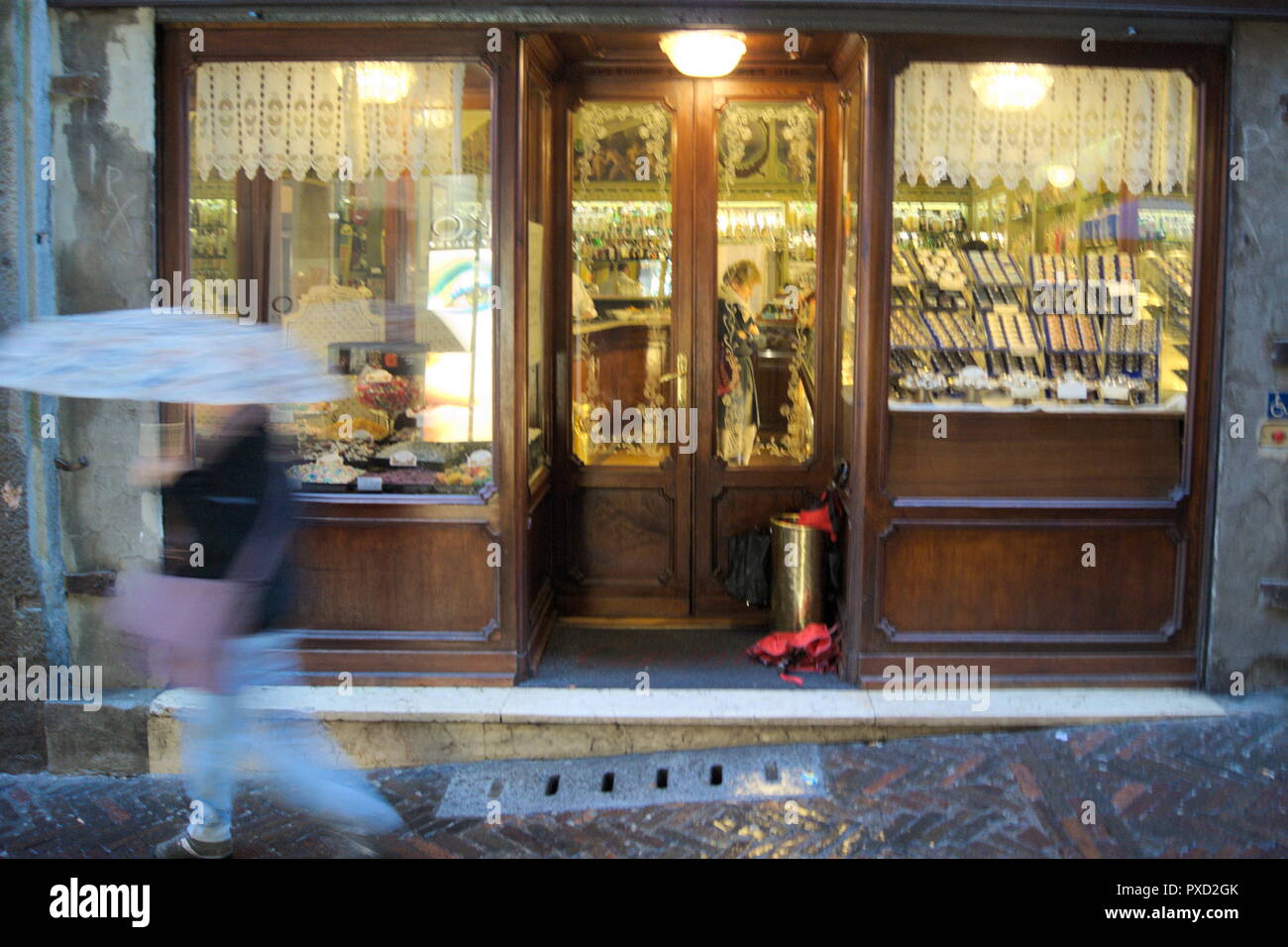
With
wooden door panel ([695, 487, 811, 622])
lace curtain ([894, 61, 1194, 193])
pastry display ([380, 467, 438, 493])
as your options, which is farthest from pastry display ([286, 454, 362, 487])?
lace curtain ([894, 61, 1194, 193])

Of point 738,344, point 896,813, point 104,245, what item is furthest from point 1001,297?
point 104,245

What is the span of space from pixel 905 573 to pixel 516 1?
343 centimetres

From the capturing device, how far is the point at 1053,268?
654 cm

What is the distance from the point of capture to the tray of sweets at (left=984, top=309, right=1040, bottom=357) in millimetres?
6559

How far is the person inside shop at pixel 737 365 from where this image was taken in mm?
7418

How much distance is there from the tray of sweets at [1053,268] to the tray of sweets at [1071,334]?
203 mm

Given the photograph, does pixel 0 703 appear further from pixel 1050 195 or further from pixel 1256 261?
pixel 1256 261

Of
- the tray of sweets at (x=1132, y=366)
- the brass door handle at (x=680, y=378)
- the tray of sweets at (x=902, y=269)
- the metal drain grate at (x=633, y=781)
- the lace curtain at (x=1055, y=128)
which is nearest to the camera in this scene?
the metal drain grate at (x=633, y=781)

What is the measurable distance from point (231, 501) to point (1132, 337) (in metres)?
4.62

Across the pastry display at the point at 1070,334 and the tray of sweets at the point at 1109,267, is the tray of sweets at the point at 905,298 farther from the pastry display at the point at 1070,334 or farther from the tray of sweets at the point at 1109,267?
the tray of sweets at the point at 1109,267

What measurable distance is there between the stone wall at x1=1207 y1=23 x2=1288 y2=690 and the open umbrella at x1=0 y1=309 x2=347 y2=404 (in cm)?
452

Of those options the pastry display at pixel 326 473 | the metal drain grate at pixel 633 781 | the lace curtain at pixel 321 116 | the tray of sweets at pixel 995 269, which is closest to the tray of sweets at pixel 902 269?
the tray of sweets at pixel 995 269

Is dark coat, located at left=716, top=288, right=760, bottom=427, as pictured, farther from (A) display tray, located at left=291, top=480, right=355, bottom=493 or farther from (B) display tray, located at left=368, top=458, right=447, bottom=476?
A: (A) display tray, located at left=291, top=480, right=355, bottom=493
